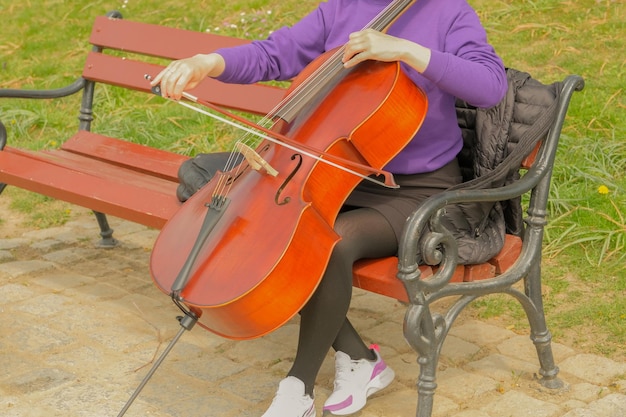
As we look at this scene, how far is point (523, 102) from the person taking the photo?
11.0 ft

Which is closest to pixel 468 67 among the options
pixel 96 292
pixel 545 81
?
pixel 96 292

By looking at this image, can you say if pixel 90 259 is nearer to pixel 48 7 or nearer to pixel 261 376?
pixel 261 376

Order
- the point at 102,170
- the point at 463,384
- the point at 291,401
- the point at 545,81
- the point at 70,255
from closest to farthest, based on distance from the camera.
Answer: the point at 291,401 < the point at 463,384 < the point at 102,170 < the point at 70,255 < the point at 545,81

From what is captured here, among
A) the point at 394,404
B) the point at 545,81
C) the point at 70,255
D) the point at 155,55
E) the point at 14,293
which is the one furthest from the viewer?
the point at 545,81

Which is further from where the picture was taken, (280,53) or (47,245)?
(47,245)

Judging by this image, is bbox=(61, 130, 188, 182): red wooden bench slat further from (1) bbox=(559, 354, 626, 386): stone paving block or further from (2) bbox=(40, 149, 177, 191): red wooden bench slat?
(1) bbox=(559, 354, 626, 386): stone paving block

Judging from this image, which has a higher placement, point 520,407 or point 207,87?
point 207,87

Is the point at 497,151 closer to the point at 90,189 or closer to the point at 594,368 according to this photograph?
the point at 594,368

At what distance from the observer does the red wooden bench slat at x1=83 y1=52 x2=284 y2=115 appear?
13.6ft

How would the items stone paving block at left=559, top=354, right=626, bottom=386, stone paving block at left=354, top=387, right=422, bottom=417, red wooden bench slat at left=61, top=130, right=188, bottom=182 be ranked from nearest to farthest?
stone paving block at left=354, top=387, right=422, bottom=417, stone paving block at left=559, top=354, right=626, bottom=386, red wooden bench slat at left=61, top=130, right=188, bottom=182

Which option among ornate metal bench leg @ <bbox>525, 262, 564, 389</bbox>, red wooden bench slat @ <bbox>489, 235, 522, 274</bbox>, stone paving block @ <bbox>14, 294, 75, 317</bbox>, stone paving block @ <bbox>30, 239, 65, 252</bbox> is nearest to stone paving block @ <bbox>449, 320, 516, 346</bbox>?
ornate metal bench leg @ <bbox>525, 262, 564, 389</bbox>

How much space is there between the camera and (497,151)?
Result: 3.31m

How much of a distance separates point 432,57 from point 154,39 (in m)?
1.95

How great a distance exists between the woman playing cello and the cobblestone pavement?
273 millimetres
